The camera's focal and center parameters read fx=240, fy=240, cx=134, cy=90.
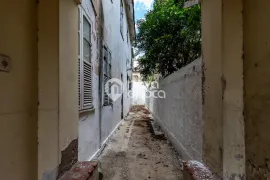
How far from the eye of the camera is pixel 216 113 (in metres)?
1.85

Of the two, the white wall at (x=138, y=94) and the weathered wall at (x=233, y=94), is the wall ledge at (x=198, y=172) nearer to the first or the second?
the weathered wall at (x=233, y=94)

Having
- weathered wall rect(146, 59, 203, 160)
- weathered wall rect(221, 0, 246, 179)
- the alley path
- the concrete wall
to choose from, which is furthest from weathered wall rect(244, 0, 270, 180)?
the alley path

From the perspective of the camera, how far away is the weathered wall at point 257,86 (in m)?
1.31

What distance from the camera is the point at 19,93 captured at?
156 cm

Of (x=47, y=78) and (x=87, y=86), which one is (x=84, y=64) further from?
(x=47, y=78)

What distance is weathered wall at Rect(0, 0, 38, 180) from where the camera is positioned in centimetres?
142

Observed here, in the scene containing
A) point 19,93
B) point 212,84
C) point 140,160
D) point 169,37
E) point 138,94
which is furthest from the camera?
point 138,94

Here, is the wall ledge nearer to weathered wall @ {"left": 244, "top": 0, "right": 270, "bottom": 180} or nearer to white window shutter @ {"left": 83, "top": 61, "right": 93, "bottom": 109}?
weathered wall @ {"left": 244, "top": 0, "right": 270, "bottom": 180}

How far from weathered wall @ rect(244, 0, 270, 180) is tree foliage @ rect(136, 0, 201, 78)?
4234mm

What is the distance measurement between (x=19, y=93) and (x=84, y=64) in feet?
7.01

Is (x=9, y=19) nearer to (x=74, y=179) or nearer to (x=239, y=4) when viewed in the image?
(x=74, y=179)

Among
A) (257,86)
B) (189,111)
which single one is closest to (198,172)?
(257,86)

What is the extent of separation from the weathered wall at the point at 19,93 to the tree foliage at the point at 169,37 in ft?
15.1

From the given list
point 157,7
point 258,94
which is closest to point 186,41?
point 157,7
